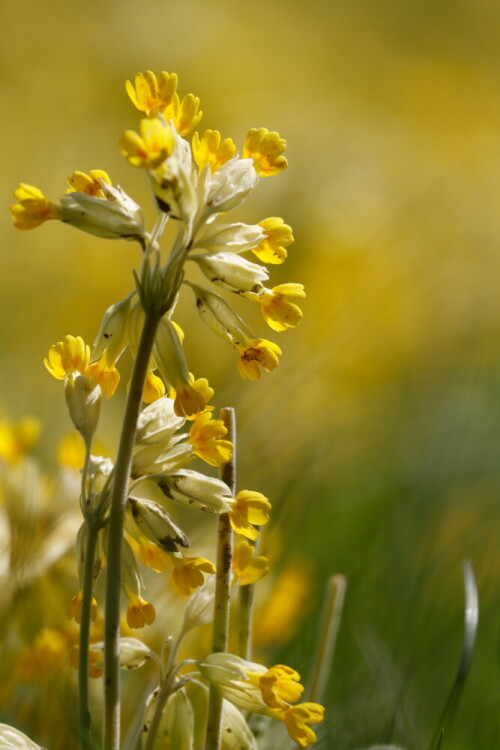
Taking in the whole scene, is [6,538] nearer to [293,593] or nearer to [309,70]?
[293,593]

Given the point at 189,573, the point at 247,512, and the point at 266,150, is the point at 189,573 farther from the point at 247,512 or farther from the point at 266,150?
the point at 266,150

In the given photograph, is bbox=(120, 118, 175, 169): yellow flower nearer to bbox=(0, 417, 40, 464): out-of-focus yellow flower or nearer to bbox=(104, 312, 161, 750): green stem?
bbox=(104, 312, 161, 750): green stem

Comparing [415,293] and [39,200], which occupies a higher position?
[39,200]

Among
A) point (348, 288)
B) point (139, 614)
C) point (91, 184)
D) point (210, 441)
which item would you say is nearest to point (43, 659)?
point (139, 614)

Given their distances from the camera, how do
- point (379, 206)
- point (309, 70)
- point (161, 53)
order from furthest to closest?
point (309, 70), point (161, 53), point (379, 206)

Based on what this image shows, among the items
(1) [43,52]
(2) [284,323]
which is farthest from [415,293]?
(2) [284,323]

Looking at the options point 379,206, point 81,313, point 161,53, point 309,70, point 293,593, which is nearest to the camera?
point 293,593

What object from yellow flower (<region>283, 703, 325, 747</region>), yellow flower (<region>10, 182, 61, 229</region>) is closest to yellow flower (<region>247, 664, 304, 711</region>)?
yellow flower (<region>283, 703, 325, 747</region>)
